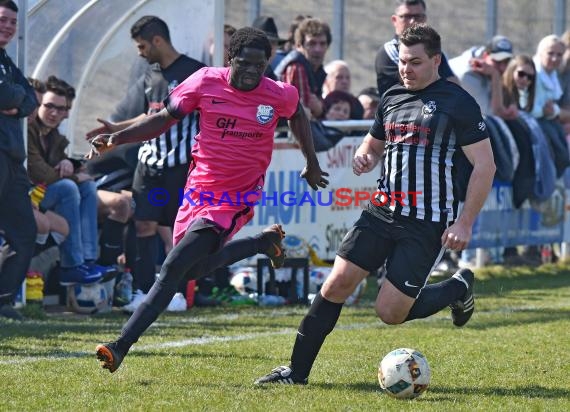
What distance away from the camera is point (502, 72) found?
49.9 ft

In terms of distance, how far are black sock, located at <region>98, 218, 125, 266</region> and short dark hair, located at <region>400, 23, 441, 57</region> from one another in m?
5.01

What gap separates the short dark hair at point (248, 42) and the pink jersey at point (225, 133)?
0.66ft

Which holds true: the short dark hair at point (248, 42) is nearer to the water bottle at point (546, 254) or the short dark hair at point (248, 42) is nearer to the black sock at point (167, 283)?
the black sock at point (167, 283)

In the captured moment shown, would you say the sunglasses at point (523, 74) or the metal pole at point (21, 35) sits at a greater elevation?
the metal pole at point (21, 35)

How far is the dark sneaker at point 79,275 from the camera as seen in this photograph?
11367mm

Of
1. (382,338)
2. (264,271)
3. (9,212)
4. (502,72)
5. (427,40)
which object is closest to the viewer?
(427,40)

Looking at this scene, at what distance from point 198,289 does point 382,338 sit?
2.98 meters

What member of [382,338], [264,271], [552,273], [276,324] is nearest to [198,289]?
[264,271]

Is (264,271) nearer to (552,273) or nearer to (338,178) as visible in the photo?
(338,178)

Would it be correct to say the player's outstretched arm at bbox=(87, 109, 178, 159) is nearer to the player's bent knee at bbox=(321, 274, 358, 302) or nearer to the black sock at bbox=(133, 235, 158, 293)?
the player's bent knee at bbox=(321, 274, 358, 302)

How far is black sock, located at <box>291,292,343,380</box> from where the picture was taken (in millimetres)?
7773

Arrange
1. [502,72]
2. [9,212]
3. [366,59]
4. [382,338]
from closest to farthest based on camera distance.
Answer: [382,338]
[9,212]
[502,72]
[366,59]

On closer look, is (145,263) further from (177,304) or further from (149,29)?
(149,29)

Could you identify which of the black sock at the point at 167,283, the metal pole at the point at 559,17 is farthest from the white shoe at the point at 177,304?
the metal pole at the point at 559,17
